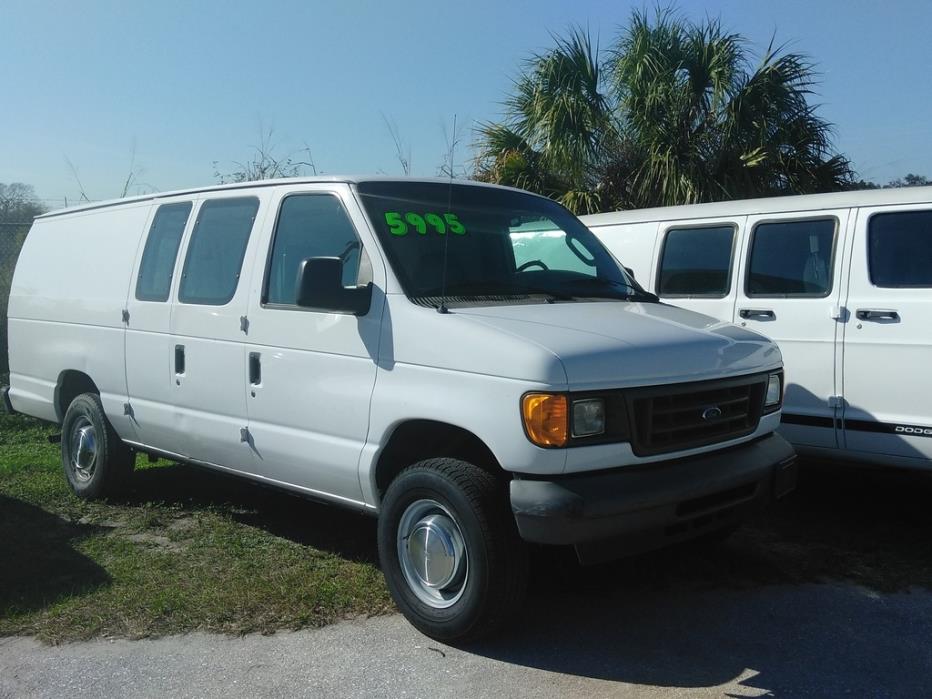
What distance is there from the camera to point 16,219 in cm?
1205

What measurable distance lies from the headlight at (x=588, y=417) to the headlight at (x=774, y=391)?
1184 millimetres

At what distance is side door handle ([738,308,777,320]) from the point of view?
624 cm

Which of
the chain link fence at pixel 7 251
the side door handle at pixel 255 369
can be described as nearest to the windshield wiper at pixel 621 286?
the side door handle at pixel 255 369

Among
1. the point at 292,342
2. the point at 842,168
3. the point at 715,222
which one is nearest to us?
the point at 292,342

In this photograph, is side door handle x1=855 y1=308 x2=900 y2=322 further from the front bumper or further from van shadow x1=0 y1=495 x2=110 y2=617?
van shadow x1=0 y1=495 x2=110 y2=617

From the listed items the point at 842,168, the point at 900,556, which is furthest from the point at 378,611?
the point at 842,168

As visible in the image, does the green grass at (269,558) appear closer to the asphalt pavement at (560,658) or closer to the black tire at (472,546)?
the asphalt pavement at (560,658)

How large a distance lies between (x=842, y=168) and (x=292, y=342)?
343 inches

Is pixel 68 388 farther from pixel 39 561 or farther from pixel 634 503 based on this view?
pixel 634 503

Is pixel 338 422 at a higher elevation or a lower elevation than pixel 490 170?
lower

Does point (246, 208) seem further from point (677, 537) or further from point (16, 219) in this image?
point (16, 219)

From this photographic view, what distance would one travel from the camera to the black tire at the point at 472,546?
12.7 ft

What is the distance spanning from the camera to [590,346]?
3838 mm

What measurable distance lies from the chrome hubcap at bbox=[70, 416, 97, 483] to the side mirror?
2.97 metres
